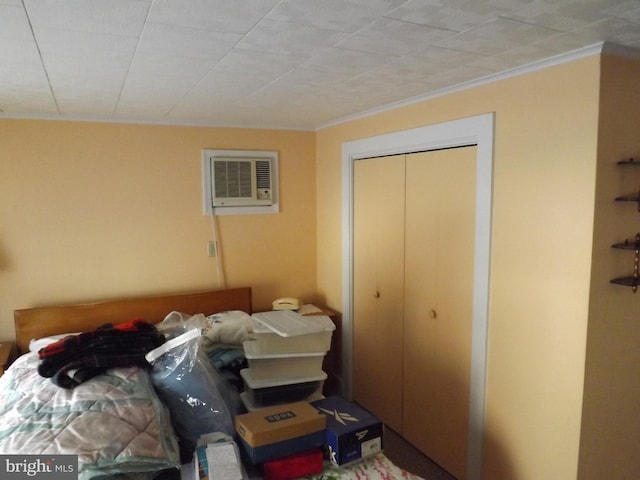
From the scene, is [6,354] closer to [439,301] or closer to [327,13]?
[439,301]

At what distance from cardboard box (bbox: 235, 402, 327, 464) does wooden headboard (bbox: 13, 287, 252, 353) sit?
1.71m

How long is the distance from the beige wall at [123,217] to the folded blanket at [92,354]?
1.36 meters

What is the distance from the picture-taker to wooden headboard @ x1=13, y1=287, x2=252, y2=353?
2824 millimetres

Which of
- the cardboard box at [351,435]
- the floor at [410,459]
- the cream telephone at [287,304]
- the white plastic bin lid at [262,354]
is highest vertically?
the white plastic bin lid at [262,354]

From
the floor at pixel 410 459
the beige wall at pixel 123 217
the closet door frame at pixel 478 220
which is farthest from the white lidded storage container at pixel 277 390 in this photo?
the beige wall at pixel 123 217

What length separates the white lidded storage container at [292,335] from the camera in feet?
6.84

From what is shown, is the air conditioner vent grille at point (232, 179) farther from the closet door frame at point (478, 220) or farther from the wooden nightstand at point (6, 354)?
the wooden nightstand at point (6, 354)

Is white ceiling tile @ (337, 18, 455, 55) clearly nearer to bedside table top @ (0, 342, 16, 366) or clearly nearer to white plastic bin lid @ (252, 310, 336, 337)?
white plastic bin lid @ (252, 310, 336, 337)

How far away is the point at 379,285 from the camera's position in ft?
9.98

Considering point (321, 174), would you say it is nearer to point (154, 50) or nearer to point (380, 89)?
point (380, 89)

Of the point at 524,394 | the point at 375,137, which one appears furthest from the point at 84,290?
the point at 524,394

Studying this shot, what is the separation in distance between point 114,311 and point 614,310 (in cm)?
276

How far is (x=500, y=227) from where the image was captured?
213 centimetres

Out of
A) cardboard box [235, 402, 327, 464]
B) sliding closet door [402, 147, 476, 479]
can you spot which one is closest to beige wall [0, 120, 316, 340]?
sliding closet door [402, 147, 476, 479]
